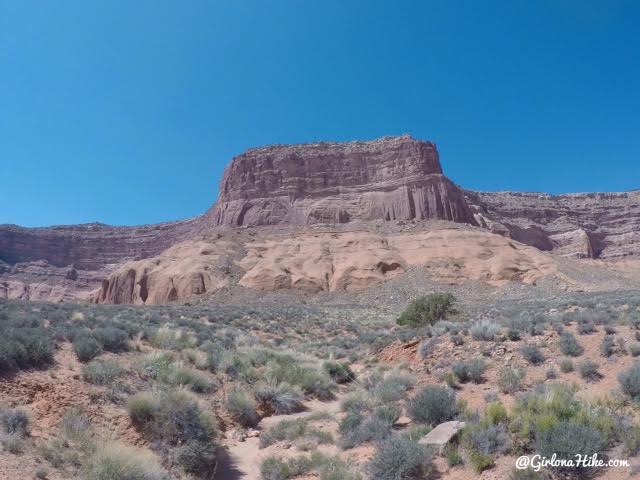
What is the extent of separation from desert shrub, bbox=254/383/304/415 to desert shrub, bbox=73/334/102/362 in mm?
3920

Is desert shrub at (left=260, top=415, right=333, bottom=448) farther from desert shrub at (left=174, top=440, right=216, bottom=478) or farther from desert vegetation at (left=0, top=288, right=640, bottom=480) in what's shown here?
desert shrub at (left=174, top=440, right=216, bottom=478)

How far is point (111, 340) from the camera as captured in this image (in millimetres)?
11242

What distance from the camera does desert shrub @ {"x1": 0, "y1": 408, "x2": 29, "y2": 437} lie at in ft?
20.9

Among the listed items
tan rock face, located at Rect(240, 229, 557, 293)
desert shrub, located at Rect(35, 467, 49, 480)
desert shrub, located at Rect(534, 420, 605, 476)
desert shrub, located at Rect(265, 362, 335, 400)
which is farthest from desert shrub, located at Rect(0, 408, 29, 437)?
tan rock face, located at Rect(240, 229, 557, 293)

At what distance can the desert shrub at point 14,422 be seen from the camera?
6.37 meters

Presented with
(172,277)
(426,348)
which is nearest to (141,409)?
(426,348)

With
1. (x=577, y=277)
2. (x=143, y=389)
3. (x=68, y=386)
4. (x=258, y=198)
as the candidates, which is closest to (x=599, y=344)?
(x=143, y=389)

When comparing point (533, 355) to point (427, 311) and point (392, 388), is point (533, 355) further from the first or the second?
point (427, 311)

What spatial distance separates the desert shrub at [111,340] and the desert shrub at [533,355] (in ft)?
33.6

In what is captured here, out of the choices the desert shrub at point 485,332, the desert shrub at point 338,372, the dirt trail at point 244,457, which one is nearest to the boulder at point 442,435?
the dirt trail at point 244,457

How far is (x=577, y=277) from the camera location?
1863 inches

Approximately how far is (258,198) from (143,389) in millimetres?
68406

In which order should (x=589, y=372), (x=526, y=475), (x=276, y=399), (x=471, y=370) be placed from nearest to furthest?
(x=526, y=475) → (x=589, y=372) → (x=471, y=370) → (x=276, y=399)

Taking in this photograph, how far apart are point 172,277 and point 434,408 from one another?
51.1 metres
